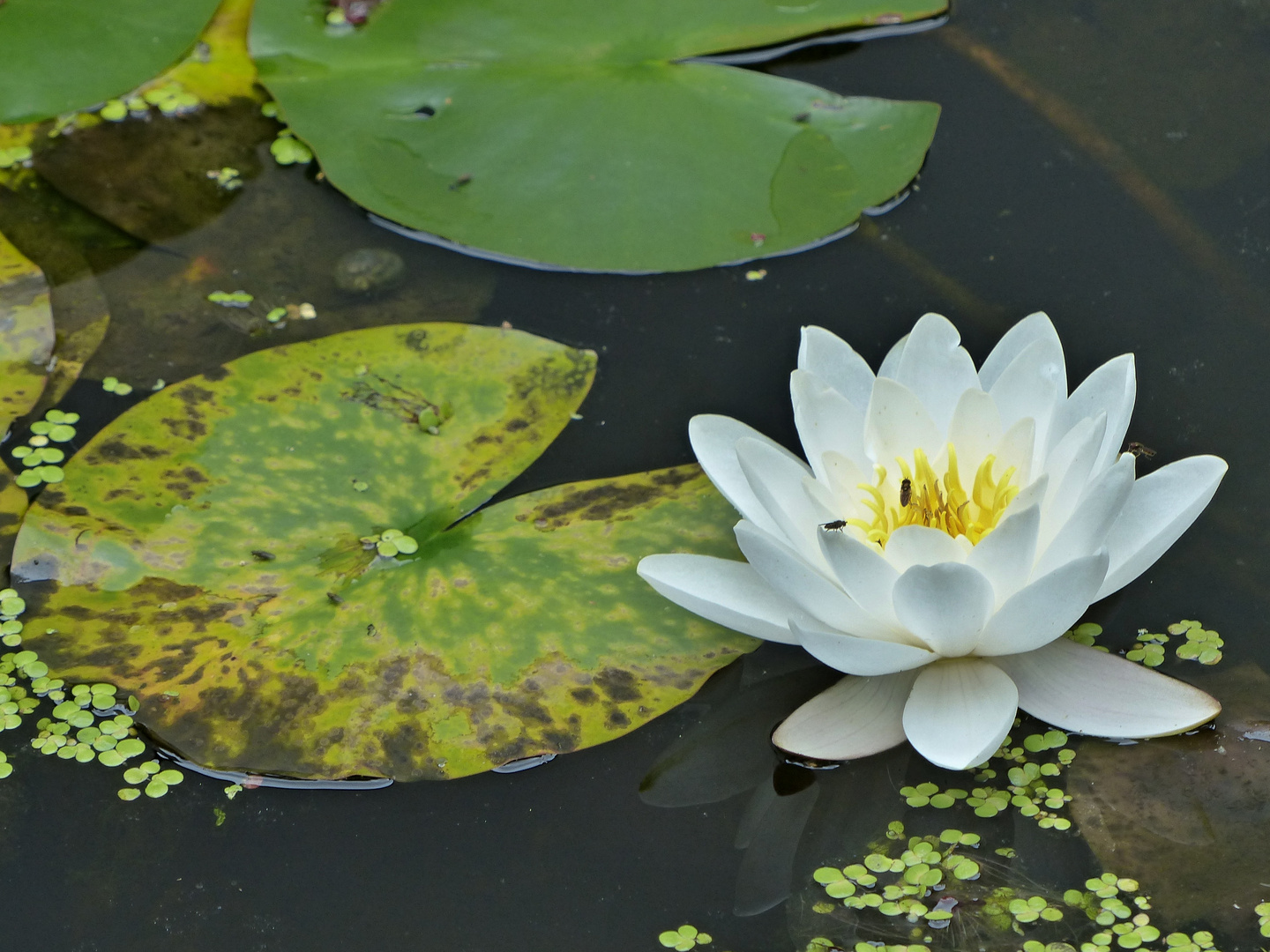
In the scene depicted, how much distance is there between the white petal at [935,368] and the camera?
209 cm

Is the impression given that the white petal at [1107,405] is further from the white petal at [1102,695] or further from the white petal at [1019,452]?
the white petal at [1102,695]

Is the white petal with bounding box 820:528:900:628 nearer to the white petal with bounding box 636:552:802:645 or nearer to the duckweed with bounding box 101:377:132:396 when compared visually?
the white petal with bounding box 636:552:802:645

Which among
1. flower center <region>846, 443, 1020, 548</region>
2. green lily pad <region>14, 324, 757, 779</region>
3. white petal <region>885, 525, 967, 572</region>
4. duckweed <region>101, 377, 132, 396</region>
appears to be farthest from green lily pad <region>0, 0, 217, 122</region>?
white petal <region>885, 525, 967, 572</region>

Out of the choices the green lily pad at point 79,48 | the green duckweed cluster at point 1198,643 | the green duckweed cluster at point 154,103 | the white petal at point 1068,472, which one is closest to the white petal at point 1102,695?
the green duckweed cluster at point 1198,643

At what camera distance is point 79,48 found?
3172 millimetres

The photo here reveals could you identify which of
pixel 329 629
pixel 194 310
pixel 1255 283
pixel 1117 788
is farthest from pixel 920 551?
pixel 194 310

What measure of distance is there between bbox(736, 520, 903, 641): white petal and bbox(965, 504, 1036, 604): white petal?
196 millimetres

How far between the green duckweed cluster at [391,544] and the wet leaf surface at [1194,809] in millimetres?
1286

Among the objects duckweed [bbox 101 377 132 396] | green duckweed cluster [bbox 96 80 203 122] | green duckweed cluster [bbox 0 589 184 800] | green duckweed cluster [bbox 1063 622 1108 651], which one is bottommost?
green duckweed cluster [bbox 0 589 184 800]

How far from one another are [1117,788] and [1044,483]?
1.73 ft

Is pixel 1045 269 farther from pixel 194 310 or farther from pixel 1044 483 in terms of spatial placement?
pixel 194 310

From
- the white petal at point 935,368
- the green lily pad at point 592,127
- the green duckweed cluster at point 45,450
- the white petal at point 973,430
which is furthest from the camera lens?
the green lily pad at point 592,127

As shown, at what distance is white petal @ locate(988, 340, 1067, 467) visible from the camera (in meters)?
2.00

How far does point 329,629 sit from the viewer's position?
2.08m
